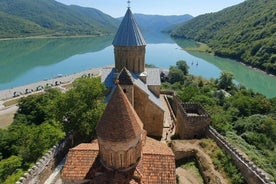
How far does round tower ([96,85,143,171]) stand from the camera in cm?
1001

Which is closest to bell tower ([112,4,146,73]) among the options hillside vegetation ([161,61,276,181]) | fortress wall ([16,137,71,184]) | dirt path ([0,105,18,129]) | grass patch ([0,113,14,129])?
fortress wall ([16,137,71,184])

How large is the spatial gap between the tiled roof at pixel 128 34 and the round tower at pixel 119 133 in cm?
1190

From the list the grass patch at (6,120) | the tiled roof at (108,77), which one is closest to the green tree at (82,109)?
the tiled roof at (108,77)

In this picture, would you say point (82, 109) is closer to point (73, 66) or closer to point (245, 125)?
point (245, 125)

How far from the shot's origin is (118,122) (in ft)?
32.8

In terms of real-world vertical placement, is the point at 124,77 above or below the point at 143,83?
above

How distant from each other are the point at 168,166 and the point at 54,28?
206 meters

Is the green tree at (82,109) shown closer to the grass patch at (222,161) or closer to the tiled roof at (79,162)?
the tiled roof at (79,162)

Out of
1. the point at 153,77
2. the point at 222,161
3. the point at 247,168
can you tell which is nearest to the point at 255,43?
the point at 153,77

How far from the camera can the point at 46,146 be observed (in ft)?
55.4

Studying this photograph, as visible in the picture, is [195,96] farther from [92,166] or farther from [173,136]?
[92,166]

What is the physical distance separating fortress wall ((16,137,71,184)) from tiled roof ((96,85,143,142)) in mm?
5546

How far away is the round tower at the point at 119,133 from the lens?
10.0 meters

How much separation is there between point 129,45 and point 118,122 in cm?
1256
